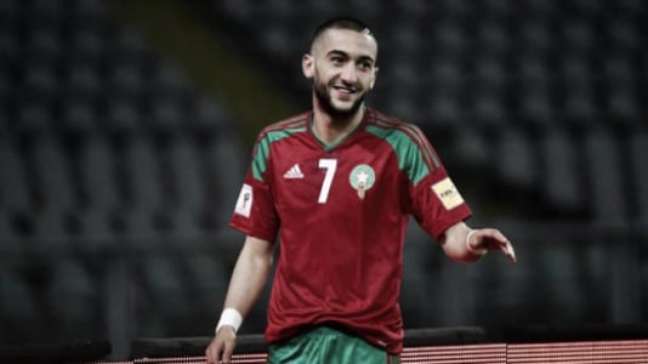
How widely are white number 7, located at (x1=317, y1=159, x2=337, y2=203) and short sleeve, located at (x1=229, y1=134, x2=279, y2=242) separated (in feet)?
0.68

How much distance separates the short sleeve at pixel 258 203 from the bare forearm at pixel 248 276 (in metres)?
0.04

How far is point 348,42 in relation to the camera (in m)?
3.69

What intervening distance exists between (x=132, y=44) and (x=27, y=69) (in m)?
1.03

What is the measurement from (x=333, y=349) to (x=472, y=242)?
518 millimetres

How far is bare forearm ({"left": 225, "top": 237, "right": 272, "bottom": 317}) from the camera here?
389 cm

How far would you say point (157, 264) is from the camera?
7223 millimetres

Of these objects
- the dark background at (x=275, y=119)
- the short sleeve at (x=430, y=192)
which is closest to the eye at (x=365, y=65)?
the short sleeve at (x=430, y=192)

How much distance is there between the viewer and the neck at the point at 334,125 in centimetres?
376

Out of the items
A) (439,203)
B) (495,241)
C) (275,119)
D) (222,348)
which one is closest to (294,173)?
(439,203)

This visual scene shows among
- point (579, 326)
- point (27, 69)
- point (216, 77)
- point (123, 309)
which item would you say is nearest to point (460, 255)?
point (579, 326)

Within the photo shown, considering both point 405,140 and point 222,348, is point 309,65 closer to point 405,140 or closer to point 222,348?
point 405,140

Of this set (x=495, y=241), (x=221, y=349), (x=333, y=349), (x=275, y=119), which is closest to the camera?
(x=495, y=241)

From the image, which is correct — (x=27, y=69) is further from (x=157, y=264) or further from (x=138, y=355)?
(x=138, y=355)

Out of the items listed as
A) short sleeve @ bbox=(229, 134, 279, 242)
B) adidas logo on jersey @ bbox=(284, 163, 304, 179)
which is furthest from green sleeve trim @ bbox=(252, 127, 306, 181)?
adidas logo on jersey @ bbox=(284, 163, 304, 179)
